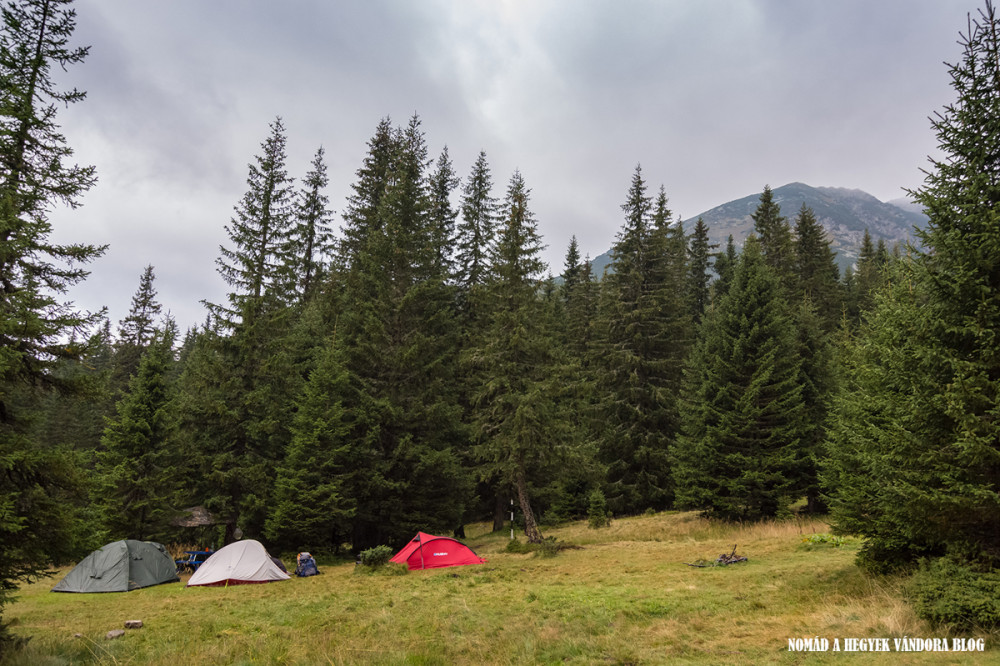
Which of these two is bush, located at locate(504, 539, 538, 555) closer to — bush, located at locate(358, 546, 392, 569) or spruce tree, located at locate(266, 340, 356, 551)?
bush, located at locate(358, 546, 392, 569)

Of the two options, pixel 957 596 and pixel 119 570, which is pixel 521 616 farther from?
pixel 119 570

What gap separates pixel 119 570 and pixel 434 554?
1059 cm

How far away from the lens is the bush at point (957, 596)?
6.74 metres

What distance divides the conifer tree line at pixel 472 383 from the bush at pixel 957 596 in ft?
1.85

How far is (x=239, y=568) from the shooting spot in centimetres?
1683

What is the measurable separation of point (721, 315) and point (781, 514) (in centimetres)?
928

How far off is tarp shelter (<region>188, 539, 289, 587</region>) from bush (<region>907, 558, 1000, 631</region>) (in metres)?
17.8

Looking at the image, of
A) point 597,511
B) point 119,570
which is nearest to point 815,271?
point 597,511

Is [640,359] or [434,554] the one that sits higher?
[640,359]

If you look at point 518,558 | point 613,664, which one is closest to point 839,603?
point 613,664

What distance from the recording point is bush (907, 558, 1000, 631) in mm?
6742

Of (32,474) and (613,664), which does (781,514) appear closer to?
(613,664)

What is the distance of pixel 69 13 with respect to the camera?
11.9m

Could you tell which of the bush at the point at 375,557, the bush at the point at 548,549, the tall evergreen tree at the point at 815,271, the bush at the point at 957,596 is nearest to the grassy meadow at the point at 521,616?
the bush at the point at 957,596
